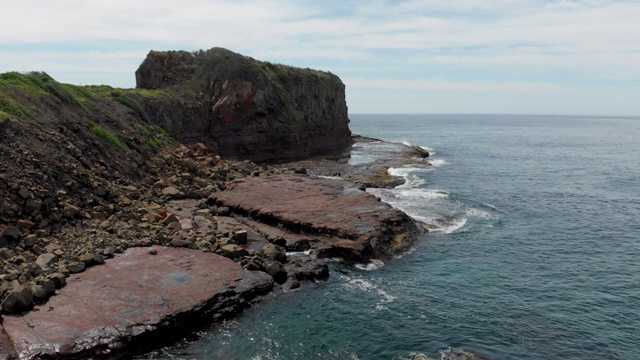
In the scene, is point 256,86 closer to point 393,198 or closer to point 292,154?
point 292,154

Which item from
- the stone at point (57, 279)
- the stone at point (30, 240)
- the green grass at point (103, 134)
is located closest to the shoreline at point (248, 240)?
the stone at point (57, 279)

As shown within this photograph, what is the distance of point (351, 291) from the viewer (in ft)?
82.6

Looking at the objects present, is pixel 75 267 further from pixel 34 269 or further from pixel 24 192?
pixel 24 192

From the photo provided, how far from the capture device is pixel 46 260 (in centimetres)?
2281

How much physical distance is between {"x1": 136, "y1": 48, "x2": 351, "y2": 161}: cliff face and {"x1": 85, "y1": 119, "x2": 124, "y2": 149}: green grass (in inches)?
717

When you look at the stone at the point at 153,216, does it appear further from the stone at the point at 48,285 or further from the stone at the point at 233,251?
the stone at the point at 48,285

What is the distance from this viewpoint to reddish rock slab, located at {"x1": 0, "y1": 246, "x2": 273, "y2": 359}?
58.1 ft

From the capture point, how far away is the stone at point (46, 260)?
74.0 feet

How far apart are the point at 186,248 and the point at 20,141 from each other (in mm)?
13751

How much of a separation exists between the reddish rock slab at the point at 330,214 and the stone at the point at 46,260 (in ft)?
47.4

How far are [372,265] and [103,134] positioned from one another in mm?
25661

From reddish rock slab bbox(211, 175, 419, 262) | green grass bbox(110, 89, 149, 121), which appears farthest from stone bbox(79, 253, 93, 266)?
green grass bbox(110, 89, 149, 121)

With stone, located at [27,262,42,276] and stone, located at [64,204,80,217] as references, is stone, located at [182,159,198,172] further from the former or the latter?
stone, located at [27,262,42,276]

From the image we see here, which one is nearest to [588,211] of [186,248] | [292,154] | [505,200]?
[505,200]
